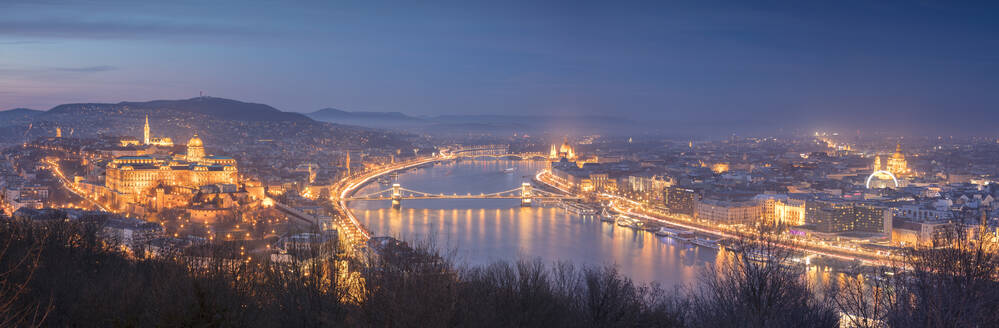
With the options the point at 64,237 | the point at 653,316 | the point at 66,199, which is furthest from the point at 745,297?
the point at 66,199

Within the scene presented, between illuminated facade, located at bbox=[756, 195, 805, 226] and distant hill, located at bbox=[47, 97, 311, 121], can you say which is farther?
distant hill, located at bbox=[47, 97, 311, 121]

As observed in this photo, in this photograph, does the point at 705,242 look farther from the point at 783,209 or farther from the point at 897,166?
the point at 897,166

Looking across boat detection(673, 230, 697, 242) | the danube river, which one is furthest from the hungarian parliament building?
boat detection(673, 230, 697, 242)

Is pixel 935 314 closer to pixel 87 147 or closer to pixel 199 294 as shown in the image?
pixel 199 294

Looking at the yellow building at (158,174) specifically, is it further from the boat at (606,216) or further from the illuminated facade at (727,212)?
the illuminated facade at (727,212)

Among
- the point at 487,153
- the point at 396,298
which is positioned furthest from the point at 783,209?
the point at 487,153

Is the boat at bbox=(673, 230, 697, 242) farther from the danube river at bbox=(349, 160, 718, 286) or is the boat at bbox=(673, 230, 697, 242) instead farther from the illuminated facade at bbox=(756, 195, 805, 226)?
the illuminated facade at bbox=(756, 195, 805, 226)

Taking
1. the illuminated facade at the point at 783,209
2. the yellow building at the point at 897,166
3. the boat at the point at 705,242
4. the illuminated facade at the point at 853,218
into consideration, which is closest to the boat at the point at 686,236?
the boat at the point at 705,242
